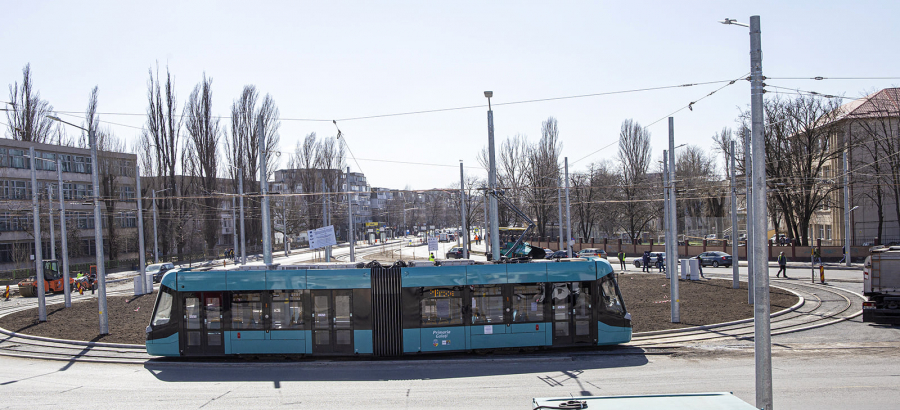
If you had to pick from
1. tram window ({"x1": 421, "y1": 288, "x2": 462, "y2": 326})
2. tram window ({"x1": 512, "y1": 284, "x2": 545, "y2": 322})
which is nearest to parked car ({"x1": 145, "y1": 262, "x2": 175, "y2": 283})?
tram window ({"x1": 421, "y1": 288, "x2": 462, "y2": 326})

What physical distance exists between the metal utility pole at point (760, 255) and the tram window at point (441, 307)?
7.58m

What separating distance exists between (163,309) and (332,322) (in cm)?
432

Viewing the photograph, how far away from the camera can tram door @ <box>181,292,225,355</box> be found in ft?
44.8

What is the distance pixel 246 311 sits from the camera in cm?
1359

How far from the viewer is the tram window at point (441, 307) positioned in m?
13.5

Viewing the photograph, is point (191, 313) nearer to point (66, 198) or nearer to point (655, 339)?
point (655, 339)

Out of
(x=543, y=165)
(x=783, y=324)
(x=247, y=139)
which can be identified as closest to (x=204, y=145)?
(x=247, y=139)

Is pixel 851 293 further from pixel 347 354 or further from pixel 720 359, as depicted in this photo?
pixel 347 354

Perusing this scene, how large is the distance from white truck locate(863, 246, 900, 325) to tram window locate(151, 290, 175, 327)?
19.7 m

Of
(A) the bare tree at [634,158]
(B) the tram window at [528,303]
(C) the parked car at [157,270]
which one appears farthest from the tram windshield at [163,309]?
(A) the bare tree at [634,158]

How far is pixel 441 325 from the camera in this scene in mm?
13484

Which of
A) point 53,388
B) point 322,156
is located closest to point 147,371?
point 53,388

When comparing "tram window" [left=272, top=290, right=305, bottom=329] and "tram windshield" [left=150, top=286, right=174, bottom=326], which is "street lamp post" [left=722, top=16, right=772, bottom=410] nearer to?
"tram window" [left=272, top=290, right=305, bottom=329]

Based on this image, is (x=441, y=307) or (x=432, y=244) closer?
(x=441, y=307)
